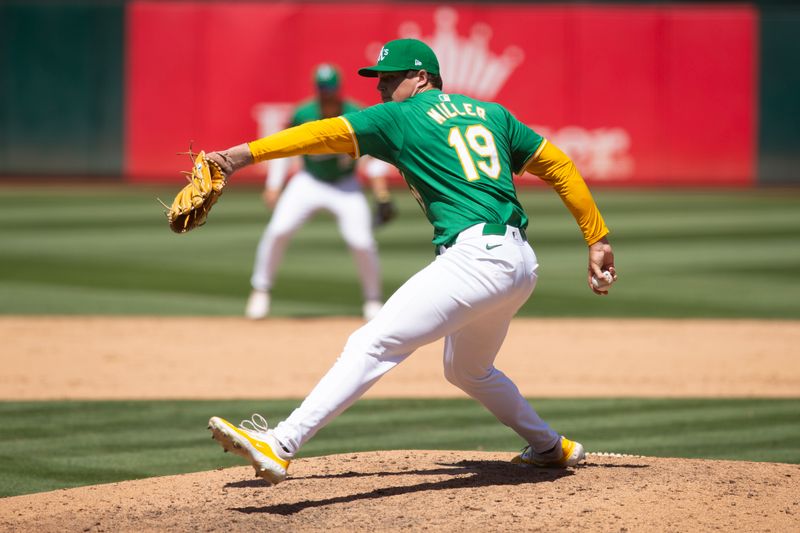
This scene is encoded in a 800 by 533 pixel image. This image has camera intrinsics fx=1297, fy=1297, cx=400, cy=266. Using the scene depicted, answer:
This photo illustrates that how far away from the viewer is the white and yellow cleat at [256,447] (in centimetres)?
462

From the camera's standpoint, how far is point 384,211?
11562 millimetres

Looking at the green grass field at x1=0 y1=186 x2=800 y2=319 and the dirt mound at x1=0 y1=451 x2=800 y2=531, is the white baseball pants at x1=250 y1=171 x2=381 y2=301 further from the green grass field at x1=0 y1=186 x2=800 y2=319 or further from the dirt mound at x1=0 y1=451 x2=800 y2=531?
the dirt mound at x1=0 y1=451 x2=800 y2=531

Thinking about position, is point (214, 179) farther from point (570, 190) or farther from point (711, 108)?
point (711, 108)

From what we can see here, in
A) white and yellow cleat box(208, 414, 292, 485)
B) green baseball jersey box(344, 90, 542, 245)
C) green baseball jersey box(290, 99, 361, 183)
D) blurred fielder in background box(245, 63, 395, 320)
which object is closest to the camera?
white and yellow cleat box(208, 414, 292, 485)

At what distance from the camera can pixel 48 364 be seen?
9.00 metres

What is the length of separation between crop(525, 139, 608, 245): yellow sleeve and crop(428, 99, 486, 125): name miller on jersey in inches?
12.3

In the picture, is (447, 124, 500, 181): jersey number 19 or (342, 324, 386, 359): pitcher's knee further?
(447, 124, 500, 181): jersey number 19

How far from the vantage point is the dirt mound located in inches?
187

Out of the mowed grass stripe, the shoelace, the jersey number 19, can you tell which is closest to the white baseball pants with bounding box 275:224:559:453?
the shoelace

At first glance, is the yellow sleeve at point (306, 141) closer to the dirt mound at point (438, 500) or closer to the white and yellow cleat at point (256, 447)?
the white and yellow cleat at point (256, 447)

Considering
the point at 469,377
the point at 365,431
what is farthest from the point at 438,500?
the point at 365,431

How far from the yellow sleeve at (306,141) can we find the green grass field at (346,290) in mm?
1959

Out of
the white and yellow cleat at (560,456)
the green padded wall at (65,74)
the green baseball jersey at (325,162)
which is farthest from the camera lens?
the green padded wall at (65,74)

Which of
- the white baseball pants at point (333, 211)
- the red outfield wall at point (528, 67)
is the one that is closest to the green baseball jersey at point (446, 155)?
the white baseball pants at point (333, 211)
